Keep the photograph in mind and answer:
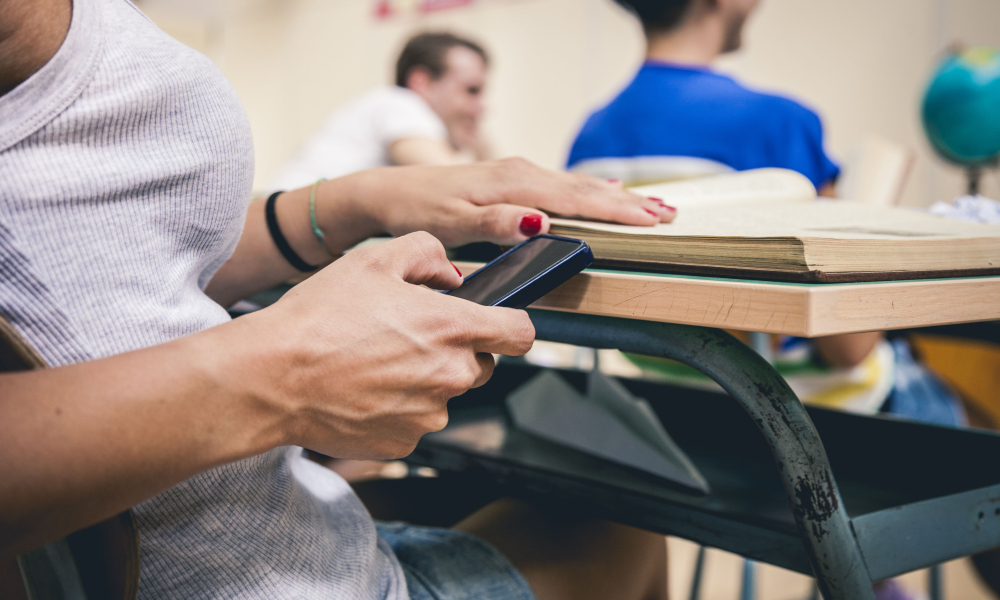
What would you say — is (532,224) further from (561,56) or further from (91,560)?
(561,56)

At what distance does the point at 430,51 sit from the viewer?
2318 mm

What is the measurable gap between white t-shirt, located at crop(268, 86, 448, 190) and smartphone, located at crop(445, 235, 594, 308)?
140 centimetres

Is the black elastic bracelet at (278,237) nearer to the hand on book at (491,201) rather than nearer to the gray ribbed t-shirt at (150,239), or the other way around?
the hand on book at (491,201)

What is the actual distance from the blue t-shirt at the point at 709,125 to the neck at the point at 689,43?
0.05 metres

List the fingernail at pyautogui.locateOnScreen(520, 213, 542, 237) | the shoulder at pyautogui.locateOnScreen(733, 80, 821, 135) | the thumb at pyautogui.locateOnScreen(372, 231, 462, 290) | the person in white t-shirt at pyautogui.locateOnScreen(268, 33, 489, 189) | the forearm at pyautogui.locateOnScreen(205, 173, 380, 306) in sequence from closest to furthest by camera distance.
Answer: the thumb at pyautogui.locateOnScreen(372, 231, 462, 290) → the fingernail at pyautogui.locateOnScreen(520, 213, 542, 237) → the forearm at pyautogui.locateOnScreen(205, 173, 380, 306) → the shoulder at pyautogui.locateOnScreen(733, 80, 821, 135) → the person in white t-shirt at pyautogui.locateOnScreen(268, 33, 489, 189)

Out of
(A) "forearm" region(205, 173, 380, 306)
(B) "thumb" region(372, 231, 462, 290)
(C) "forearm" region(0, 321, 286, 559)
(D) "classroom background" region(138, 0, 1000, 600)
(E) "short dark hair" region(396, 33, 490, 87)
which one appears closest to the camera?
(C) "forearm" region(0, 321, 286, 559)

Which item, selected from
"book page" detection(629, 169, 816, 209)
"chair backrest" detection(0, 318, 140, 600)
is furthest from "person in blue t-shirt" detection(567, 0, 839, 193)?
"chair backrest" detection(0, 318, 140, 600)

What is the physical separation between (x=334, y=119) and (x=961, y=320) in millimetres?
1738

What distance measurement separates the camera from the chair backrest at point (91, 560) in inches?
11.1

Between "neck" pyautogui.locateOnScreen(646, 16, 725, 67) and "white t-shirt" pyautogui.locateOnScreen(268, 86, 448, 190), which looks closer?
"neck" pyautogui.locateOnScreen(646, 16, 725, 67)

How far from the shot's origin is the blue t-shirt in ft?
3.61

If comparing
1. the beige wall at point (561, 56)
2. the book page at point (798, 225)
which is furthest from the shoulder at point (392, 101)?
the beige wall at point (561, 56)

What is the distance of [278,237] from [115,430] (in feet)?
Result: 1.15

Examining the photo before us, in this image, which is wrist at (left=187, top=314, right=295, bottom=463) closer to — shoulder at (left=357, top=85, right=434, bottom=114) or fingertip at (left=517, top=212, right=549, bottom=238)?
fingertip at (left=517, top=212, right=549, bottom=238)
